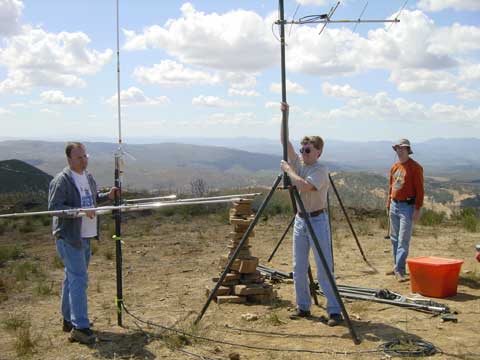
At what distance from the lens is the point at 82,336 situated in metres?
6.02

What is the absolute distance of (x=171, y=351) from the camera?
5.79 meters

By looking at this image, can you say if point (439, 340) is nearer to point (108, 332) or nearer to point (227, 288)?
point (227, 288)

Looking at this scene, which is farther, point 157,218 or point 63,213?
point 157,218

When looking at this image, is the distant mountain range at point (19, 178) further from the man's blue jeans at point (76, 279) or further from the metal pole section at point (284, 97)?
the metal pole section at point (284, 97)

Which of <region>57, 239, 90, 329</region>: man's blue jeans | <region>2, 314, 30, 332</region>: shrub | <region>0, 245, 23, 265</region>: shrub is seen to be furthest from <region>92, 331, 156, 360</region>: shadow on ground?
<region>0, 245, 23, 265</region>: shrub

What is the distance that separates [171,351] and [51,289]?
3.79m

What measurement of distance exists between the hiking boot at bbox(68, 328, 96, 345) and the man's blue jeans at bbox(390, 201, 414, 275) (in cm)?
509

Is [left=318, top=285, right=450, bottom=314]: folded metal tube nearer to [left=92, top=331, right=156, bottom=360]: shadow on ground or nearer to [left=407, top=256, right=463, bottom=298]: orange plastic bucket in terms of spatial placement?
[left=407, top=256, right=463, bottom=298]: orange plastic bucket

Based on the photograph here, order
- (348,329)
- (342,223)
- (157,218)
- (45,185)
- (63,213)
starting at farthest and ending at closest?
(45,185), (157,218), (342,223), (348,329), (63,213)

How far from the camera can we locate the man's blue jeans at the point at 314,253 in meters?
6.39

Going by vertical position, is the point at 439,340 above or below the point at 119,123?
below

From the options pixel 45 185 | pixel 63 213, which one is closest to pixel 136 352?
pixel 63 213

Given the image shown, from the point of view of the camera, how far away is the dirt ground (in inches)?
227

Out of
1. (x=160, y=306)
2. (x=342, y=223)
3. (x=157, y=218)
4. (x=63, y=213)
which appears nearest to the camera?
(x=63, y=213)
